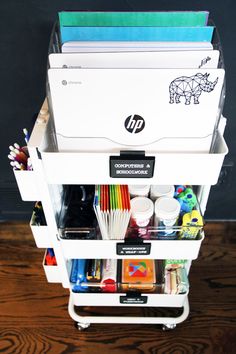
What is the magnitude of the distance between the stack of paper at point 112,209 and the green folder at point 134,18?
0.41 m

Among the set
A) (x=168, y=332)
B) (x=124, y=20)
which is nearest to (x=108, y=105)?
(x=124, y=20)

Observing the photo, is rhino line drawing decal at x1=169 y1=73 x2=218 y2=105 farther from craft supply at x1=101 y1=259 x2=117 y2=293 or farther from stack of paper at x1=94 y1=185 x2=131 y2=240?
craft supply at x1=101 y1=259 x2=117 y2=293

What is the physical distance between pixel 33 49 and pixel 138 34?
0.45 m

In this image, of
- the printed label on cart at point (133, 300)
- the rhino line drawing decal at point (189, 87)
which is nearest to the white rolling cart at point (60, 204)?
the printed label on cart at point (133, 300)

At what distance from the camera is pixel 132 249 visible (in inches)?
35.5

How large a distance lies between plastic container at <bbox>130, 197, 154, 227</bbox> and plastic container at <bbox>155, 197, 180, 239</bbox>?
0.02 m

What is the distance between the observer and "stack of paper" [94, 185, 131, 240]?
31.9 inches

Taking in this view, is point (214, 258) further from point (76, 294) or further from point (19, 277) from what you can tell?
point (19, 277)

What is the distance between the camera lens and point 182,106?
2.12 feet

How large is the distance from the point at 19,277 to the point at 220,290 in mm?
891

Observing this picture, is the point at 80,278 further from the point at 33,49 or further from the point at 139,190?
the point at 33,49

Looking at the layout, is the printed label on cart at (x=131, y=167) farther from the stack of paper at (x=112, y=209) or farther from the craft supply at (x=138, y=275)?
the craft supply at (x=138, y=275)

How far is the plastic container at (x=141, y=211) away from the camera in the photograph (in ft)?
2.80

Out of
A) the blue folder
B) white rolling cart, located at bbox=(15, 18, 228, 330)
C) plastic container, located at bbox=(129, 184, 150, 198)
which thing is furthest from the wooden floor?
the blue folder
